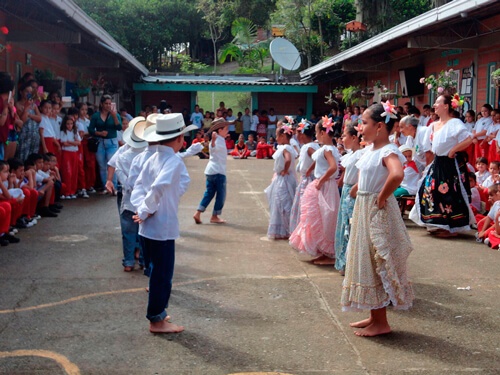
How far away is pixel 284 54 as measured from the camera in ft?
86.3

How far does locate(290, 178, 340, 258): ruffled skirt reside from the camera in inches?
285

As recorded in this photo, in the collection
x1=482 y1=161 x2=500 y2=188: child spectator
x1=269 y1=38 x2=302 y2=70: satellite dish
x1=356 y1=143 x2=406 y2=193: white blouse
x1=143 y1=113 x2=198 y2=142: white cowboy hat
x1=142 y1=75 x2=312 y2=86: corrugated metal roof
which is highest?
Result: x1=269 y1=38 x2=302 y2=70: satellite dish

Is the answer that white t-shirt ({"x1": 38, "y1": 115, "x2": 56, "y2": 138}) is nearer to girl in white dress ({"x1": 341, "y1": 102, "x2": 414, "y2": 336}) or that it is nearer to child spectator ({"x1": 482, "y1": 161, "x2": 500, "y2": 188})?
child spectator ({"x1": 482, "y1": 161, "x2": 500, "y2": 188})

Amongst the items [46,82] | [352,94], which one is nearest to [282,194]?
[46,82]

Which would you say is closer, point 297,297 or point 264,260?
point 297,297

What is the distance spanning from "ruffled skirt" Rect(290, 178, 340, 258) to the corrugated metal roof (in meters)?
19.4

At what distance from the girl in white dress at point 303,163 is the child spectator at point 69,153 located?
4.97 meters

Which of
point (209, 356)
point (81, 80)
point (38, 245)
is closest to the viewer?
point (209, 356)

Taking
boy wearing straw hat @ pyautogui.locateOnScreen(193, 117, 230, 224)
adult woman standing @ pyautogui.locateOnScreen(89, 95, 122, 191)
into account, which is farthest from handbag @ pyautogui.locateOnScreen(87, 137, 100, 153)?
boy wearing straw hat @ pyautogui.locateOnScreen(193, 117, 230, 224)

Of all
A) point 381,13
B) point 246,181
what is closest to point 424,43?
point 246,181

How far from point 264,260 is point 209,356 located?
2.93m

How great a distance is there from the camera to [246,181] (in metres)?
15.1

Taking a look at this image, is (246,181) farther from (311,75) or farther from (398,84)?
(311,75)

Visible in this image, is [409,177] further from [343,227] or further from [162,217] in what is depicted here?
[162,217]
